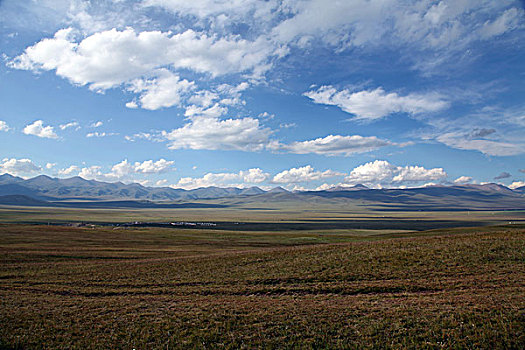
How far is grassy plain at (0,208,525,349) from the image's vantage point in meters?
14.9

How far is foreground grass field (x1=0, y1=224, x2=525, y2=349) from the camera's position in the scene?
587 inches

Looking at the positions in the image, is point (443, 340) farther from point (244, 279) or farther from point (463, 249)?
point (463, 249)

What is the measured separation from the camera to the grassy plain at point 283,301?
14.9 m

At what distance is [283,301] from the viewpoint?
21.4 meters

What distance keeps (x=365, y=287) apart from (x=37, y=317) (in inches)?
860

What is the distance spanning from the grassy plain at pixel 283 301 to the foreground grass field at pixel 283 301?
0.08 metres

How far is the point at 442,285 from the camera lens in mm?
23547

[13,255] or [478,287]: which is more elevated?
[478,287]

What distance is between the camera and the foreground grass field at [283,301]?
14906 mm

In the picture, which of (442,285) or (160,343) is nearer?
(160,343)

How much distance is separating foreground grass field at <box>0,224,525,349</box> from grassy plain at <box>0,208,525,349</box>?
3.2 inches

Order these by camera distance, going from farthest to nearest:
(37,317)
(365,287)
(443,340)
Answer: (365,287), (37,317), (443,340)

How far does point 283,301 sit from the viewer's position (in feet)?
70.1

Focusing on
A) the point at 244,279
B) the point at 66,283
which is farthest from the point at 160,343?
the point at 66,283
